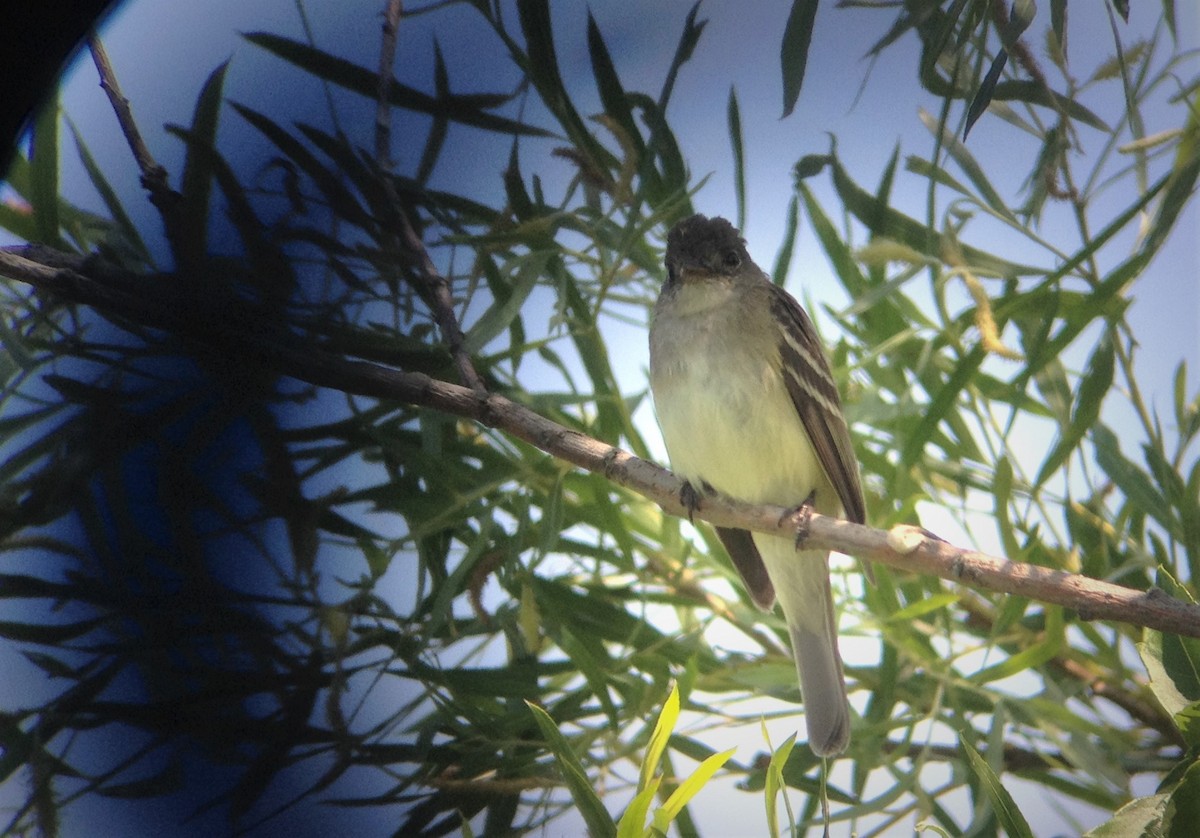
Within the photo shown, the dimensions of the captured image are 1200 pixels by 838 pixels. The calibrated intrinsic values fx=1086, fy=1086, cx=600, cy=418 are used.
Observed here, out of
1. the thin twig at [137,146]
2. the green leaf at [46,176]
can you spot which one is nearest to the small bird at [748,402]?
the thin twig at [137,146]

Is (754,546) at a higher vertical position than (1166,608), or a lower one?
higher

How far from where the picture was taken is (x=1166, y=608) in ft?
3.47

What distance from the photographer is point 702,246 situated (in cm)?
167

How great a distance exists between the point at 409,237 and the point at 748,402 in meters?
0.67

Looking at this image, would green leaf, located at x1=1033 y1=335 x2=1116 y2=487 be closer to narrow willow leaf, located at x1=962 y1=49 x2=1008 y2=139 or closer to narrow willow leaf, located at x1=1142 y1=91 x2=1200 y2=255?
narrow willow leaf, located at x1=1142 y1=91 x2=1200 y2=255

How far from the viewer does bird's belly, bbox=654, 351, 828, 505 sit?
5.69ft

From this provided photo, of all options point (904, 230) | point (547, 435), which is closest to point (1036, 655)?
point (904, 230)

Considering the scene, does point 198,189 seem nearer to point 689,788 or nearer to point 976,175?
point 689,788

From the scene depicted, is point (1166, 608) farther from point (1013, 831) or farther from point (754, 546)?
point (754, 546)

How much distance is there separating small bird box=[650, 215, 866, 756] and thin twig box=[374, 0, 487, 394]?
1.47ft

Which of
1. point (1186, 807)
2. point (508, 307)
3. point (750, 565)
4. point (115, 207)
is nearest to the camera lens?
point (1186, 807)

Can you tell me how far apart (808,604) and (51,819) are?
106 cm

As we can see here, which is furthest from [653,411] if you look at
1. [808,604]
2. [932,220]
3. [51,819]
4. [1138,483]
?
[51,819]

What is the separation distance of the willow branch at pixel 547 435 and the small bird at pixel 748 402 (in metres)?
0.31
